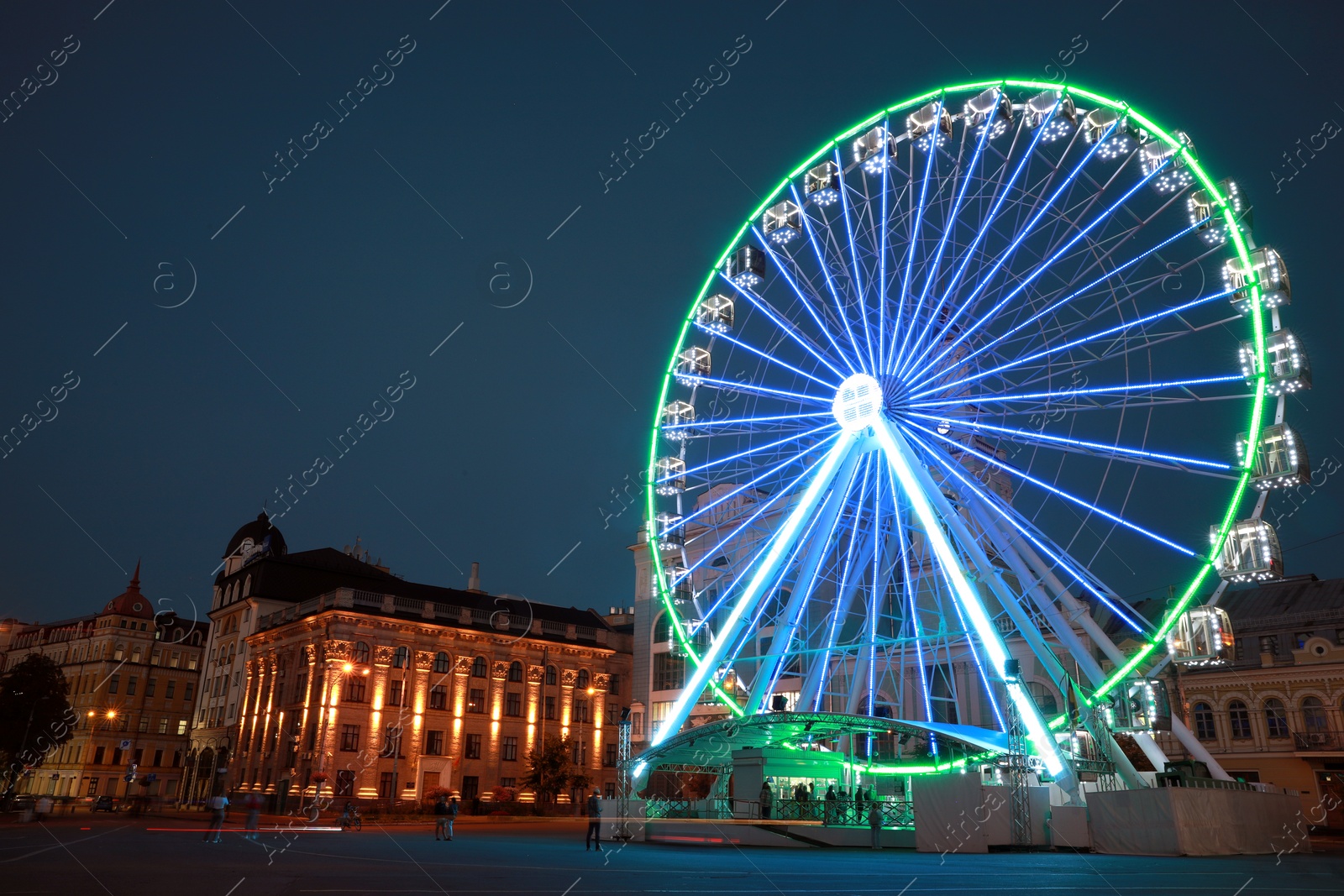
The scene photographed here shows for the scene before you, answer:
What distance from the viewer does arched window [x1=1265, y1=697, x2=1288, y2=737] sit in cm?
5125

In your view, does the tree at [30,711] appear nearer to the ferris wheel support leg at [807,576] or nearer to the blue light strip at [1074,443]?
the ferris wheel support leg at [807,576]

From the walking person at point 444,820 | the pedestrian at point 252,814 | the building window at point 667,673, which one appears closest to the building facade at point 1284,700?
the building window at point 667,673

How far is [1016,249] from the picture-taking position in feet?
91.5

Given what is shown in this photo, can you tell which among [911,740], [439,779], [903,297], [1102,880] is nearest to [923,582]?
[911,740]

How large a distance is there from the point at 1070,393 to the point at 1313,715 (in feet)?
121

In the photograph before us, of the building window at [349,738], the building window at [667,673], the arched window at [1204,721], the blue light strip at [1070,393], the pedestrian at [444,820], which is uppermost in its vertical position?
the blue light strip at [1070,393]

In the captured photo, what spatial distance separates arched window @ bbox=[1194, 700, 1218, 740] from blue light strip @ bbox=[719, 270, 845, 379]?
3760 centimetres

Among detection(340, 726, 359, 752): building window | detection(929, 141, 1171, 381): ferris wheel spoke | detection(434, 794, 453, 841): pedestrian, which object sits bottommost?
detection(434, 794, 453, 841): pedestrian

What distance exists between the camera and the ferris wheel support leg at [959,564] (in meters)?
24.7

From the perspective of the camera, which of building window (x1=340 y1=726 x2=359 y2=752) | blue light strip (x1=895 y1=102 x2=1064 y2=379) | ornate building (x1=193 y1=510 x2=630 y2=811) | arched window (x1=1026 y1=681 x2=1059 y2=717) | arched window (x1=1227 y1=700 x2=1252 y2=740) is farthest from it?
ornate building (x1=193 y1=510 x2=630 y2=811)

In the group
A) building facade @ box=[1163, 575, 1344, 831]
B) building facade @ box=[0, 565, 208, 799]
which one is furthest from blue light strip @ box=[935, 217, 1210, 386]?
building facade @ box=[0, 565, 208, 799]

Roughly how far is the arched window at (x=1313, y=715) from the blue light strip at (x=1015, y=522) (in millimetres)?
30786

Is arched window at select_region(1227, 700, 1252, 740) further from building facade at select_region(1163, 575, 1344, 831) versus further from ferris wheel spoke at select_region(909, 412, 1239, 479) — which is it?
ferris wheel spoke at select_region(909, 412, 1239, 479)

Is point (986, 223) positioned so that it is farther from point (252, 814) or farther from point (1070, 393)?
point (252, 814)
